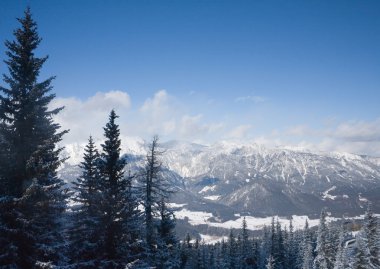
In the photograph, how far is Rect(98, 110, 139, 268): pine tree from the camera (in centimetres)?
2642

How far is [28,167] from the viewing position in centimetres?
2172

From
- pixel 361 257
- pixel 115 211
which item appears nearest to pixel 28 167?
pixel 115 211

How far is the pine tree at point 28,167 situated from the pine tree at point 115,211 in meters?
3.58

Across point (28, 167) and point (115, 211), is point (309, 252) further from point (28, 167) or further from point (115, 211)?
point (28, 167)

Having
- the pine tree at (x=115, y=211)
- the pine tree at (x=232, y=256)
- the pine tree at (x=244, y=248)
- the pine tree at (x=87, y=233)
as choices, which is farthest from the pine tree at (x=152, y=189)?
the pine tree at (x=244, y=248)

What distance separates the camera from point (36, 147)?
22797 mm

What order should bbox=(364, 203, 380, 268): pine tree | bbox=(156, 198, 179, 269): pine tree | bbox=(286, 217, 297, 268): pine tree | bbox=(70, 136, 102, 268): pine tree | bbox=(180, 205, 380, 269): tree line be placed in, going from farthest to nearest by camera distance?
1. bbox=(286, 217, 297, 268): pine tree
2. bbox=(180, 205, 380, 269): tree line
3. bbox=(364, 203, 380, 268): pine tree
4. bbox=(156, 198, 179, 269): pine tree
5. bbox=(70, 136, 102, 268): pine tree

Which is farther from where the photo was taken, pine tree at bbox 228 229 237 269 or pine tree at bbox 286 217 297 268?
pine tree at bbox 286 217 297 268

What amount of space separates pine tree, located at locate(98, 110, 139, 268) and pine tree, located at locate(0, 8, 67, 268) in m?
3.58

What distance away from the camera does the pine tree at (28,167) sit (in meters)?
21.3

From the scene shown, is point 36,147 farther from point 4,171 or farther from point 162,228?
point 162,228

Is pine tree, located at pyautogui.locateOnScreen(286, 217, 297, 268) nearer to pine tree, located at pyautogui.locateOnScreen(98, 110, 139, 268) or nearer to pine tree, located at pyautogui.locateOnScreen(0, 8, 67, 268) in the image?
pine tree, located at pyautogui.locateOnScreen(98, 110, 139, 268)

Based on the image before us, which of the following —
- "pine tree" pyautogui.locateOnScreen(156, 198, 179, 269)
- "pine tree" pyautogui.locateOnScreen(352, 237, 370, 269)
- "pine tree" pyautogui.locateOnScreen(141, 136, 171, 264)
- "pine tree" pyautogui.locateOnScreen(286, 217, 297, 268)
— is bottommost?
"pine tree" pyautogui.locateOnScreen(286, 217, 297, 268)

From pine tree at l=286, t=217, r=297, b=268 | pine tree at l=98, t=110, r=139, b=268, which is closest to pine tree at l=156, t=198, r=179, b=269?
pine tree at l=98, t=110, r=139, b=268
